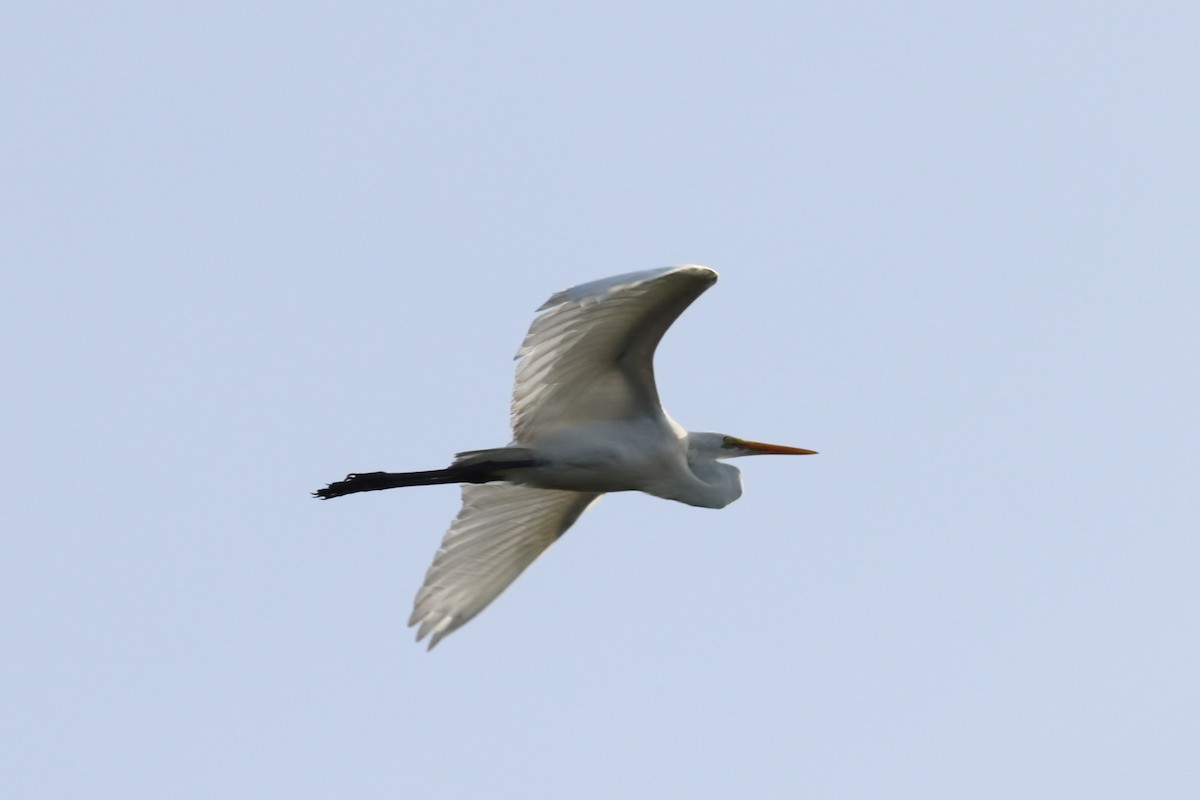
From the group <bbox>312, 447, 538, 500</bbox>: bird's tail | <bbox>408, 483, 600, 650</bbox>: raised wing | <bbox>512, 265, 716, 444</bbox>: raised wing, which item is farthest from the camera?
<bbox>408, 483, 600, 650</bbox>: raised wing

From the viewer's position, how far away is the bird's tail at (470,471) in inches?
396

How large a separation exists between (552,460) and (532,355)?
2.81 ft

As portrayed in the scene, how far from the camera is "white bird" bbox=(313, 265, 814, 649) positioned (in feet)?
30.1

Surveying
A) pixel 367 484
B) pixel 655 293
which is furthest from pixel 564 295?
pixel 367 484

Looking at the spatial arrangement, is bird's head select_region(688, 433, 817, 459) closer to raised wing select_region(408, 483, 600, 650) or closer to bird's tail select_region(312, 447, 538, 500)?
raised wing select_region(408, 483, 600, 650)

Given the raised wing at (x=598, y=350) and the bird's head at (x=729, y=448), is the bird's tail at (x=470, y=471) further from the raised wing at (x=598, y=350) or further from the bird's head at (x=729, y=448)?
the bird's head at (x=729, y=448)

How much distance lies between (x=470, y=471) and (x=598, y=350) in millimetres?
1055

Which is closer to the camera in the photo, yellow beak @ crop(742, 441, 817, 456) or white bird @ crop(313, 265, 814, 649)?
white bird @ crop(313, 265, 814, 649)

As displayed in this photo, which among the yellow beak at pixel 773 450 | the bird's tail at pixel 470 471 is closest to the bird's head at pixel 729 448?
the yellow beak at pixel 773 450

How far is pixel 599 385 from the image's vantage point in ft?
32.9

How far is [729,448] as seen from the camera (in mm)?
11469

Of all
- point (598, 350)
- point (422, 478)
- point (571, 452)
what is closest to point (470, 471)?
point (422, 478)

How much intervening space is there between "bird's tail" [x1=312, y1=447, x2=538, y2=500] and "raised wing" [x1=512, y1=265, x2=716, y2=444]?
→ 7.3 inches

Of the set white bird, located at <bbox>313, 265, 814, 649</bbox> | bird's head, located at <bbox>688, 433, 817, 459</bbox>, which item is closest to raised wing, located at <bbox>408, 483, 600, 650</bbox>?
white bird, located at <bbox>313, 265, 814, 649</bbox>
